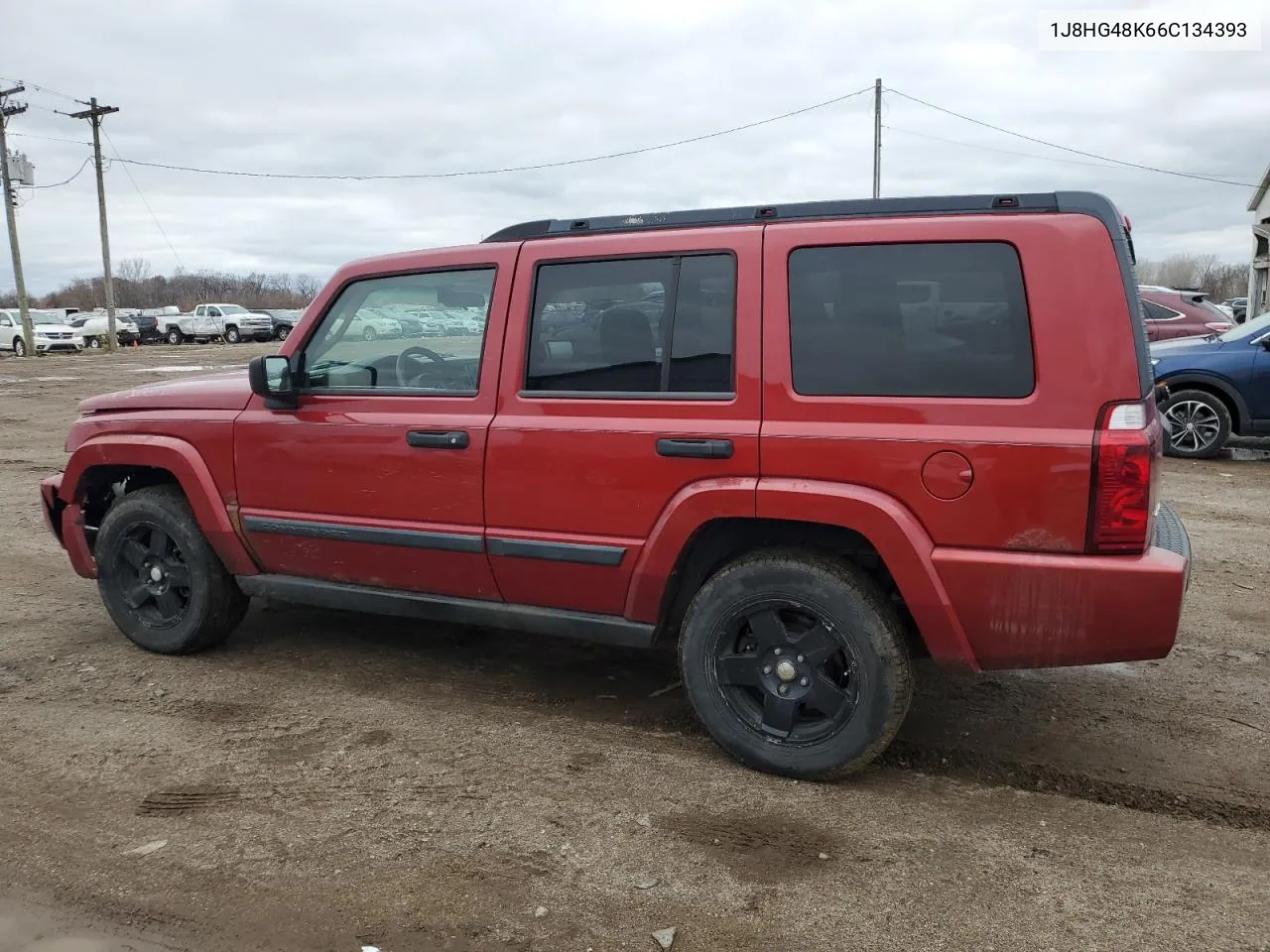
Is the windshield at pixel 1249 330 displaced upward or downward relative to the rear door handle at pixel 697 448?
upward

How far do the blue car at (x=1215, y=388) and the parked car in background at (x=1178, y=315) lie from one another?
1606 mm

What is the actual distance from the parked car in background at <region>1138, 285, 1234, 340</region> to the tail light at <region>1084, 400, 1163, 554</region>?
987 centimetres

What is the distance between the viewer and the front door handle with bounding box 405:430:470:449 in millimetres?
3793

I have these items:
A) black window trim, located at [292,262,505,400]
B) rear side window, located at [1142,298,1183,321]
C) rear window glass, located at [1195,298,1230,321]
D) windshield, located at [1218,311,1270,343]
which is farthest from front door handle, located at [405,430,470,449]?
rear window glass, located at [1195,298,1230,321]

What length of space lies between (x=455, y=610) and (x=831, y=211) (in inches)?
84.5

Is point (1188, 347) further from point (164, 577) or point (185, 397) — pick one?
point (164, 577)

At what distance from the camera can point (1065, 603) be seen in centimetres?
298

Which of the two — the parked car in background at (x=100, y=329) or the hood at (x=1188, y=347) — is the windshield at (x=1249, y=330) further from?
the parked car in background at (x=100, y=329)

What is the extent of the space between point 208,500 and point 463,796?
2.00 meters

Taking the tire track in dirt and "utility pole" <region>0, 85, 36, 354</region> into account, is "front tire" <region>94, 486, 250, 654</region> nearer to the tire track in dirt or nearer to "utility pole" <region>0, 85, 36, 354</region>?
the tire track in dirt

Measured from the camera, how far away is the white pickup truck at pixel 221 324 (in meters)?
44.8

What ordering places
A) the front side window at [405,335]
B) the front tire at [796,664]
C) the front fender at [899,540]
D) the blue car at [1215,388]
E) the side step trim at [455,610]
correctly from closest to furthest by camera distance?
1. the front fender at [899,540]
2. the front tire at [796,664]
3. the side step trim at [455,610]
4. the front side window at [405,335]
5. the blue car at [1215,388]

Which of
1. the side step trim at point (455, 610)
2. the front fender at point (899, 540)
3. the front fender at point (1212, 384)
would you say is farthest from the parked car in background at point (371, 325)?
the front fender at point (1212, 384)

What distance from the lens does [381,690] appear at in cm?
425
